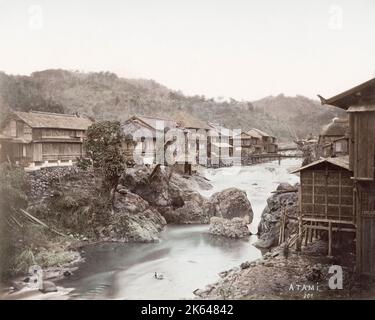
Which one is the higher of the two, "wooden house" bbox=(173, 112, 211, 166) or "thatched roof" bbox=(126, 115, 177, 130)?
"thatched roof" bbox=(126, 115, 177, 130)

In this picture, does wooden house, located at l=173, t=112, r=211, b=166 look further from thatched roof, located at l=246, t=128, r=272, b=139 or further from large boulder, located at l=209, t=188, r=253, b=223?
large boulder, located at l=209, t=188, r=253, b=223

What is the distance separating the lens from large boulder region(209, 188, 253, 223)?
19.9 m

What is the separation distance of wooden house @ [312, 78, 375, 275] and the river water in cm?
511

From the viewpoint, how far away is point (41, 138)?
1579 cm

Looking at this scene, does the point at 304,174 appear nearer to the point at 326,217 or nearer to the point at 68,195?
the point at 326,217

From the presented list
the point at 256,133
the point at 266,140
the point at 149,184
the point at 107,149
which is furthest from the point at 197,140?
the point at 149,184

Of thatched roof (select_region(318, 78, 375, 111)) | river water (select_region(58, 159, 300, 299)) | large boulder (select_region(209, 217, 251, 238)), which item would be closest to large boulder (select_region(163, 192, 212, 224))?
river water (select_region(58, 159, 300, 299))

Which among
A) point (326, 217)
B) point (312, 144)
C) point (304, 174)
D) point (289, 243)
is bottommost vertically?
point (289, 243)

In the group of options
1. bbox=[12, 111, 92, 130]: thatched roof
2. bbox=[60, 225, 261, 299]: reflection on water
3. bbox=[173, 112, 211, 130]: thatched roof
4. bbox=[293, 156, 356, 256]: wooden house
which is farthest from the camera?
bbox=[173, 112, 211, 130]: thatched roof

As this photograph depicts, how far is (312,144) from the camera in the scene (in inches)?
680

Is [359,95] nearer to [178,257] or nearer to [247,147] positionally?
[247,147]

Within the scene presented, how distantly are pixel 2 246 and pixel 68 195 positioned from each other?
4454 mm

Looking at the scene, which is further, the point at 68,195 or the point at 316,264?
the point at 68,195
